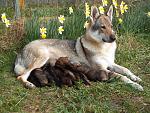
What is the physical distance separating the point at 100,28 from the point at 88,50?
472 millimetres

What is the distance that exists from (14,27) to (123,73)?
254 centimetres

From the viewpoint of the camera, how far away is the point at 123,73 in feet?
23.2

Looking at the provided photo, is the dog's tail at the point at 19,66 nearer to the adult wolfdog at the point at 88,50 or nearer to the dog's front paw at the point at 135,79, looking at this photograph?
the adult wolfdog at the point at 88,50

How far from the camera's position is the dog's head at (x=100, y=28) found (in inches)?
275

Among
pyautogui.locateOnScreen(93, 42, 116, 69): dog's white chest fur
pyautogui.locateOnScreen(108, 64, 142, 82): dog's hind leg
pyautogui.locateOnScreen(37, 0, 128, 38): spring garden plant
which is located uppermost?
pyautogui.locateOnScreen(37, 0, 128, 38): spring garden plant

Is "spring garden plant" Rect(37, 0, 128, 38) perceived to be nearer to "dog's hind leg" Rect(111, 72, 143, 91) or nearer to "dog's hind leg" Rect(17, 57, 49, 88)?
"dog's hind leg" Rect(17, 57, 49, 88)

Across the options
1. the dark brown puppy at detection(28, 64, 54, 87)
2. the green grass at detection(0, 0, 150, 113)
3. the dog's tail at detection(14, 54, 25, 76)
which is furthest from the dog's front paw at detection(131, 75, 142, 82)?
the dog's tail at detection(14, 54, 25, 76)

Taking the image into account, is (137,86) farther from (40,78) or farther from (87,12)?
(87,12)

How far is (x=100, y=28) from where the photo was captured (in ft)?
23.3

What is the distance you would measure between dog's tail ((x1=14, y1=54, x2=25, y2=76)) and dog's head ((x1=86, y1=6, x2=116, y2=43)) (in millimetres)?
1363

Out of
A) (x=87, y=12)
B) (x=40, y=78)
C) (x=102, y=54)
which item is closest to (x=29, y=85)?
(x=40, y=78)

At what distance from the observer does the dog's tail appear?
6896mm

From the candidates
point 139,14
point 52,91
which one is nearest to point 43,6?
point 139,14

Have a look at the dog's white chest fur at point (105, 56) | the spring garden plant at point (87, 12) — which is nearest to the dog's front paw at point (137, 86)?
the dog's white chest fur at point (105, 56)
